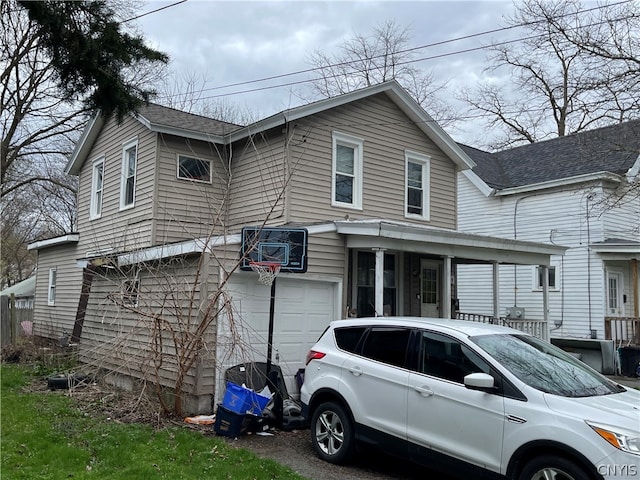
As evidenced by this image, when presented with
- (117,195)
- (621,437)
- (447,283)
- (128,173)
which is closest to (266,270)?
(447,283)

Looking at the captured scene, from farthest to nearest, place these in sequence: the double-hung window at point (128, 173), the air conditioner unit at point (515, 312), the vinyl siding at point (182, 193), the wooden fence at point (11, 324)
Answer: the wooden fence at point (11, 324) → the air conditioner unit at point (515, 312) → the double-hung window at point (128, 173) → the vinyl siding at point (182, 193)

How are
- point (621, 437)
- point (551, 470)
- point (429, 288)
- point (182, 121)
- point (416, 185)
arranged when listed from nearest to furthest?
point (621, 437) < point (551, 470) < point (429, 288) < point (182, 121) < point (416, 185)

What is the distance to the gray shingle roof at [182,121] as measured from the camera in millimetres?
13125

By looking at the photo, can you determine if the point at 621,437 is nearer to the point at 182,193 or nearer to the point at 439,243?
the point at 439,243

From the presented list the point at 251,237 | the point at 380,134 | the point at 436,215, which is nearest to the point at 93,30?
the point at 251,237

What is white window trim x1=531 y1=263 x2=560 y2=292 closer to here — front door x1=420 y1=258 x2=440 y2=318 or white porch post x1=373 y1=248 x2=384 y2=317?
front door x1=420 y1=258 x2=440 y2=318

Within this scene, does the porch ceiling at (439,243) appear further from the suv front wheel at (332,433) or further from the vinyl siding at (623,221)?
the vinyl siding at (623,221)

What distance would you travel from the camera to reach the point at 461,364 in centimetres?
548

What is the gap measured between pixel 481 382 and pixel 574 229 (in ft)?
46.4

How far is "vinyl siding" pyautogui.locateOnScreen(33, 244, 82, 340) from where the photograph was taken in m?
16.2

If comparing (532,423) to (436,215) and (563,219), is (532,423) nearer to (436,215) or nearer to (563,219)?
(436,215)

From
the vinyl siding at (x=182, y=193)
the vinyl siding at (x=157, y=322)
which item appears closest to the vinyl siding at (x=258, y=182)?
the vinyl siding at (x=182, y=193)

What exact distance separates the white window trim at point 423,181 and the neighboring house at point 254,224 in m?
0.04

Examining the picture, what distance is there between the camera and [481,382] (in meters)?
4.94
